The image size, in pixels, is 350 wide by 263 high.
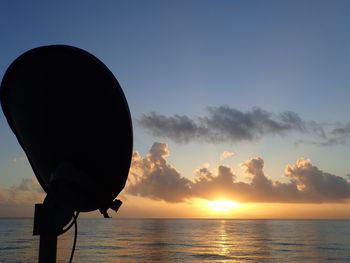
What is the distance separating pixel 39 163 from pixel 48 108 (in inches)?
21.9

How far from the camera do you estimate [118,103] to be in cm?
274

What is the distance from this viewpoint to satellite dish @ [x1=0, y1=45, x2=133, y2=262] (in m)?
2.70

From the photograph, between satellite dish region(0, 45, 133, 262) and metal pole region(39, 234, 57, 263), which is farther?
satellite dish region(0, 45, 133, 262)

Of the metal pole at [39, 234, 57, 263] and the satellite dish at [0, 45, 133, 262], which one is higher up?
the satellite dish at [0, 45, 133, 262]

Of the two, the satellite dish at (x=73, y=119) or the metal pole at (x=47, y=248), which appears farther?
the satellite dish at (x=73, y=119)

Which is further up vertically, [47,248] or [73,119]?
[73,119]

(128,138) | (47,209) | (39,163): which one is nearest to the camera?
(47,209)

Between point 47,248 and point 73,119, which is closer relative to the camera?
point 47,248

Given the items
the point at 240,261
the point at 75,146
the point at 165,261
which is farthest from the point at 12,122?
the point at 240,261

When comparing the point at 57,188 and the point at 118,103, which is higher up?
the point at 118,103

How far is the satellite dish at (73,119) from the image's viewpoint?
270cm

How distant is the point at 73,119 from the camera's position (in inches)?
112

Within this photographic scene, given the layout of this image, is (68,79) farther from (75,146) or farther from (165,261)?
(165,261)

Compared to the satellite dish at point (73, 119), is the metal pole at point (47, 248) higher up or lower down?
lower down
